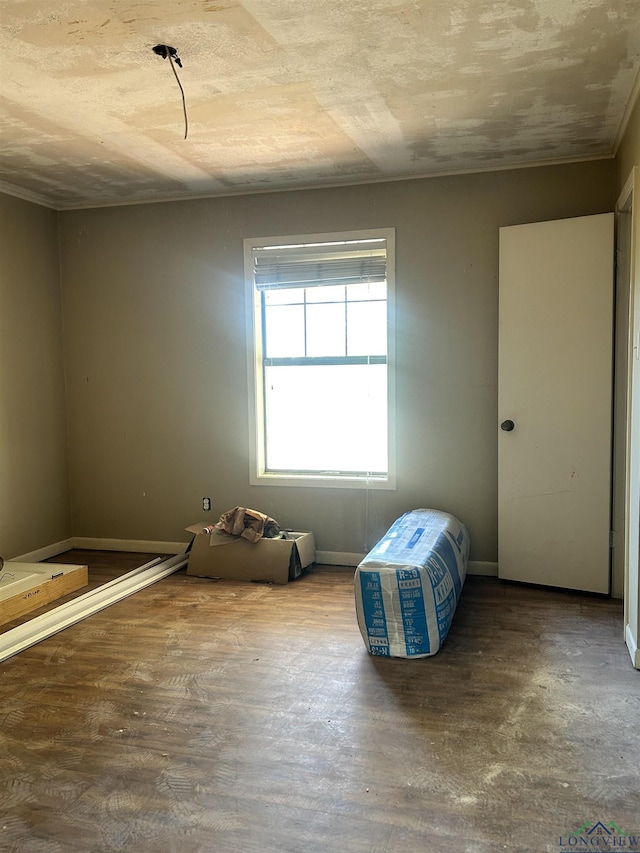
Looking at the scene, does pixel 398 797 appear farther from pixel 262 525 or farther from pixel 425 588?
pixel 262 525

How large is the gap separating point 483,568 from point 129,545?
268cm

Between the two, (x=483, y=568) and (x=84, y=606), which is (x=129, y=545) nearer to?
(x=84, y=606)

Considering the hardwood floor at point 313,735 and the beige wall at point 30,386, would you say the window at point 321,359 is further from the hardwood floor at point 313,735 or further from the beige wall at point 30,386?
the beige wall at point 30,386

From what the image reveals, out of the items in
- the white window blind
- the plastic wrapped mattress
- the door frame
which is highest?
the white window blind

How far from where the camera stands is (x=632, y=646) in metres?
2.98

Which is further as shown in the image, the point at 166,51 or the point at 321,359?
the point at 321,359

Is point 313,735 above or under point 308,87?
under

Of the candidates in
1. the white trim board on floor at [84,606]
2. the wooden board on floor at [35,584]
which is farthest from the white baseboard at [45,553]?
the white trim board on floor at [84,606]

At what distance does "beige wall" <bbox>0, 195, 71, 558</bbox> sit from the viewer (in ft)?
15.1

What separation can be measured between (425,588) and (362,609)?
1.04 ft

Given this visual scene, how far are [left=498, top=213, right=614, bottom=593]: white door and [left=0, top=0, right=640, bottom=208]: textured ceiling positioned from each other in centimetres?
65

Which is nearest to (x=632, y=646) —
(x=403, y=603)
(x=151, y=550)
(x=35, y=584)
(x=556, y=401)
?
(x=403, y=603)

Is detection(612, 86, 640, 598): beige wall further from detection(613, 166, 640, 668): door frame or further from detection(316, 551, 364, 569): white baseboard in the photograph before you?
detection(316, 551, 364, 569): white baseboard

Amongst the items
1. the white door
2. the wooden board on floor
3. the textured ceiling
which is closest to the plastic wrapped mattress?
the white door
